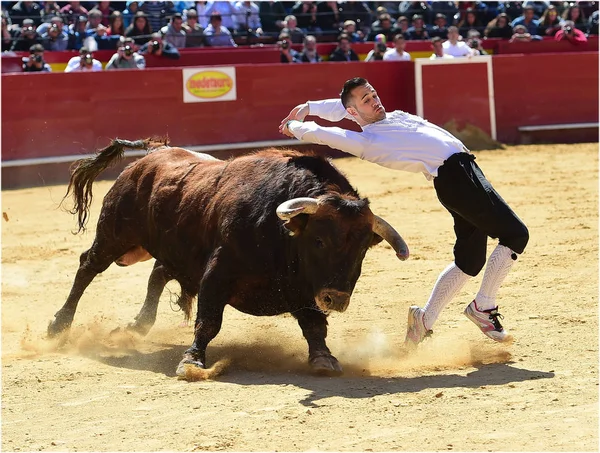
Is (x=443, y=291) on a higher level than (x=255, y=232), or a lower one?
lower

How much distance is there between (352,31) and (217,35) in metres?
2.33

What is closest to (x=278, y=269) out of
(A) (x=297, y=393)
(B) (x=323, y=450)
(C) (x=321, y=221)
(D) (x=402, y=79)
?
(C) (x=321, y=221)

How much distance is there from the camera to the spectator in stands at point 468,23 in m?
16.4

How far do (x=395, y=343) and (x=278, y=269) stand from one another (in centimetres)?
88

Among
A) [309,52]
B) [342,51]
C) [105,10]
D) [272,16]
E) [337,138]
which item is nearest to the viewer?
[337,138]

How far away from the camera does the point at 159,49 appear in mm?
13180

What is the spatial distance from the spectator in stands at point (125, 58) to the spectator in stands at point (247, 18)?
2368mm

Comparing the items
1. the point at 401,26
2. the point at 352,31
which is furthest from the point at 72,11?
the point at 401,26

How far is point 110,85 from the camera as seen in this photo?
41.6 feet

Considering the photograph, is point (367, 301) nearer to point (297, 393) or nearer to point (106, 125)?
point (297, 393)

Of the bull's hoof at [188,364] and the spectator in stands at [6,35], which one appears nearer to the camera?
the bull's hoof at [188,364]

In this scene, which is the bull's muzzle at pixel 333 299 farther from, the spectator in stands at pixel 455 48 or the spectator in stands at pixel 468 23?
the spectator in stands at pixel 468 23

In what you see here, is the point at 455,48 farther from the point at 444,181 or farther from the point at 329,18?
the point at 444,181

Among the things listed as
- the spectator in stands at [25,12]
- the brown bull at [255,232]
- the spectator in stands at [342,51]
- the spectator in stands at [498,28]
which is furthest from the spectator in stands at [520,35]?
the brown bull at [255,232]
